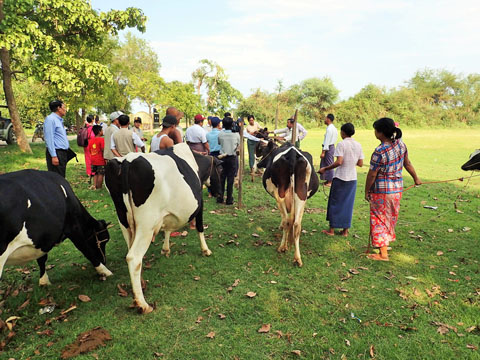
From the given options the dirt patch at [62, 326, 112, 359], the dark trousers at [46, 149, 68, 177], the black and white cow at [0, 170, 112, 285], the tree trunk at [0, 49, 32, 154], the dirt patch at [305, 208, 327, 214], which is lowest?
the dirt patch at [62, 326, 112, 359]

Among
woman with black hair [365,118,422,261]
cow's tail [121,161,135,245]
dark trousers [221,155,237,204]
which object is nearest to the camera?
cow's tail [121,161,135,245]

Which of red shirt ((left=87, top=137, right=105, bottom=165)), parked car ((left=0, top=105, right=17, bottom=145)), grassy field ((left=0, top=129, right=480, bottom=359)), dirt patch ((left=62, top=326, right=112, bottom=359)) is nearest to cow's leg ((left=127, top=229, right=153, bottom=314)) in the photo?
grassy field ((left=0, top=129, right=480, bottom=359))

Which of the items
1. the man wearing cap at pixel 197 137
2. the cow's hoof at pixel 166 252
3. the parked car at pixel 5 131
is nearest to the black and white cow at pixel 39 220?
the cow's hoof at pixel 166 252

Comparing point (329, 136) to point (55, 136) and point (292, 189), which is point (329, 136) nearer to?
point (292, 189)

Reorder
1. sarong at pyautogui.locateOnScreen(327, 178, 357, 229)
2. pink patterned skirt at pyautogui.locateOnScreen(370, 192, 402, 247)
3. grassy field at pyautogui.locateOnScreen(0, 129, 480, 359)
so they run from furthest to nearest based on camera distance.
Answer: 1. sarong at pyautogui.locateOnScreen(327, 178, 357, 229)
2. pink patterned skirt at pyautogui.locateOnScreen(370, 192, 402, 247)
3. grassy field at pyautogui.locateOnScreen(0, 129, 480, 359)

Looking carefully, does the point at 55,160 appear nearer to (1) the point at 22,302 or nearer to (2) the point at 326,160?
(1) the point at 22,302

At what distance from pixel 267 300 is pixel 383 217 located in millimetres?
2344

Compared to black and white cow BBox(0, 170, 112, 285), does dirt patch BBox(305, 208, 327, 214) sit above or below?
below

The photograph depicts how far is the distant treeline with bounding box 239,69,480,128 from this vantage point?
43.4m

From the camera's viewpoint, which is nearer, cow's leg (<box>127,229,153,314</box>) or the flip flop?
cow's leg (<box>127,229,153,314</box>)

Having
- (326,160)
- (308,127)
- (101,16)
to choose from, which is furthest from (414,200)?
(308,127)

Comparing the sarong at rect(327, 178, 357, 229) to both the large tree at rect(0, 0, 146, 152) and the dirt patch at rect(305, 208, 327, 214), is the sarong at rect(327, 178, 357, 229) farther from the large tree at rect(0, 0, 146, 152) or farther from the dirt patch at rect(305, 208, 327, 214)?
the large tree at rect(0, 0, 146, 152)

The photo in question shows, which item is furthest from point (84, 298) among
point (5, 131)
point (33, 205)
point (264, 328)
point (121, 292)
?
point (5, 131)

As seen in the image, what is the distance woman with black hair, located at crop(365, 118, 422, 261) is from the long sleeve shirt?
221 inches
